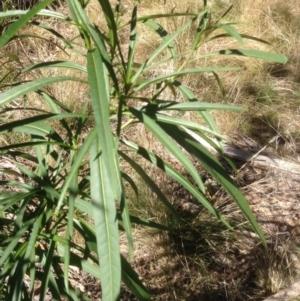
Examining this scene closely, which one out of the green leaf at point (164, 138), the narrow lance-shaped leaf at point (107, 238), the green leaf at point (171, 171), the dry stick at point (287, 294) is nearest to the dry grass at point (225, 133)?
the dry stick at point (287, 294)

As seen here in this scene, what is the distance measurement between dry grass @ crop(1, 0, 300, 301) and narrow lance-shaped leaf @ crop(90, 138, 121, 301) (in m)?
0.77

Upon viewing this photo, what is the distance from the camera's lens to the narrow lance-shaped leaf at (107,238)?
902 mm

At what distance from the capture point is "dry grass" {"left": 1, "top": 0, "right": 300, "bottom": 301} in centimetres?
248

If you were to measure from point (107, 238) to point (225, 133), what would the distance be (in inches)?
103

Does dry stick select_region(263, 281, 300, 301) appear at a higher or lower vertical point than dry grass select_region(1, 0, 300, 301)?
lower

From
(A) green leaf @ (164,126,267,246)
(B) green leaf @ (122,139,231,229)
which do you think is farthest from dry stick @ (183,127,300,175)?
(A) green leaf @ (164,126,267,246)

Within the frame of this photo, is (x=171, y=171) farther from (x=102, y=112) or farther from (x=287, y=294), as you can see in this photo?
(x=287, y=294)

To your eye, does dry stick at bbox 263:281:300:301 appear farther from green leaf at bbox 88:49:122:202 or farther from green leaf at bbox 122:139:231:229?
green leaf at bbox 88:49:122:202

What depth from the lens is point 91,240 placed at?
129 centimetres

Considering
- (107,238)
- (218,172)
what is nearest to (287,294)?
(218,172)

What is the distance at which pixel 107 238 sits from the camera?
2.98 ft

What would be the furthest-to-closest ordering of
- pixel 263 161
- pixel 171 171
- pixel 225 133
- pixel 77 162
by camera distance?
pixel 225 133 < pixel 263 161 < pixel 171 171 < pixel 77 162

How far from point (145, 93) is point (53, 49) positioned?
0.95 meters

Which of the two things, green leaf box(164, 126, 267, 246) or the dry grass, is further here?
the dry grass
